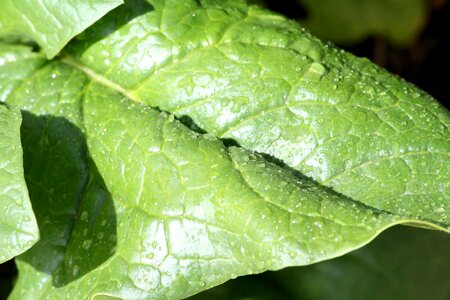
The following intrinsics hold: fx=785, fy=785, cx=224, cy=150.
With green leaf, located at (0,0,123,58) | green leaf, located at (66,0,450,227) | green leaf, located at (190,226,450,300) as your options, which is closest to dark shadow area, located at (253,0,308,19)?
green leaf, located at (190,226,450,300)

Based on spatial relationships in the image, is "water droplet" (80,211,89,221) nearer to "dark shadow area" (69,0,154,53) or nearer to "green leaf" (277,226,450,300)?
"dark shadow area" (69,0,154,53)

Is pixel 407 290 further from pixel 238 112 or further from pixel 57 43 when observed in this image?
pixel 57 43

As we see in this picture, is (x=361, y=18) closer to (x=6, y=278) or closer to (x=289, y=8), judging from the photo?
(x=289, y=8)

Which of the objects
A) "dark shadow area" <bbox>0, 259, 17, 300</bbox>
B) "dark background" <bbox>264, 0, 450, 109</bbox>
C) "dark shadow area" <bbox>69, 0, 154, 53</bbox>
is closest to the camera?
"dark shadow area" <bbox>69, 0, 154, 53</bbox>

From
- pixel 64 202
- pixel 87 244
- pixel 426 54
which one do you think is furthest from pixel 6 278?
pixel 426 54

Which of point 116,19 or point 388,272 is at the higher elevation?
point 116,19

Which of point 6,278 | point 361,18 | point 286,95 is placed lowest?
point 6,278

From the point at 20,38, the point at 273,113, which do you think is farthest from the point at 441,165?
A: the point at 20,38
